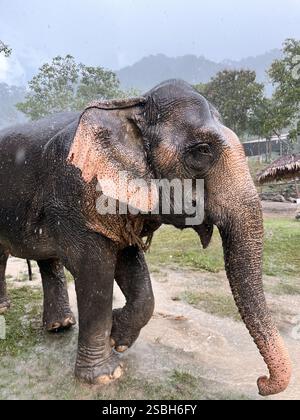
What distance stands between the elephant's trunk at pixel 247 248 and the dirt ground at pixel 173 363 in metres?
0.64

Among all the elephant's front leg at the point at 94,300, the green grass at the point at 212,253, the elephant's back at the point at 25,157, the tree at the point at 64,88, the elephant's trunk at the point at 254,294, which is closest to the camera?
the elephant's trunk at the point at 254,294

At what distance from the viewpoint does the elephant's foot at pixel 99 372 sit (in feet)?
10.1

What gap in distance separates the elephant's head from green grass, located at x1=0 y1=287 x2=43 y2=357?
1.91 meters

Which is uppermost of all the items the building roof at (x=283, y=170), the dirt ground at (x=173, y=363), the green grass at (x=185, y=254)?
the building roof at (x=283, y=170)

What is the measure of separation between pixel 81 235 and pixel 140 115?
840 millimetres

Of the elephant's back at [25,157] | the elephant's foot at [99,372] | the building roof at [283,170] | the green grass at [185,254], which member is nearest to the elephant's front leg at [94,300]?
the elephant's foot at [99,372]

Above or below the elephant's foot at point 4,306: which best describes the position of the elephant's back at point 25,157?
above

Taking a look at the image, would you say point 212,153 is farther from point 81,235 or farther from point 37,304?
point 37,304

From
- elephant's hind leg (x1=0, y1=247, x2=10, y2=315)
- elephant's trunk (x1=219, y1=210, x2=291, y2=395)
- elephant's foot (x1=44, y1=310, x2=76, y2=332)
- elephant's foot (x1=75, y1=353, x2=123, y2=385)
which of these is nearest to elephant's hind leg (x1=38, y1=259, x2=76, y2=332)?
elephant's foot (x1=44, y1=310, x2=76, y2=332)

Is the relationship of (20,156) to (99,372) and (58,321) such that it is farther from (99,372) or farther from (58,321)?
(99,372)

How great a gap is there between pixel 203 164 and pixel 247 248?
1.72ft

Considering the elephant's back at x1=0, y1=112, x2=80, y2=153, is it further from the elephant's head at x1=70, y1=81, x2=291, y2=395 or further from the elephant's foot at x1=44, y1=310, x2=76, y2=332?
the elephant's foot at x1=44, y1=310, x2=76, y2=332

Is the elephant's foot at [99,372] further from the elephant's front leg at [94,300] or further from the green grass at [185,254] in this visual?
the green grass at [185,254]

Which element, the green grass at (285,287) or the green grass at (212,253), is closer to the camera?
the green grass at (285,287)
